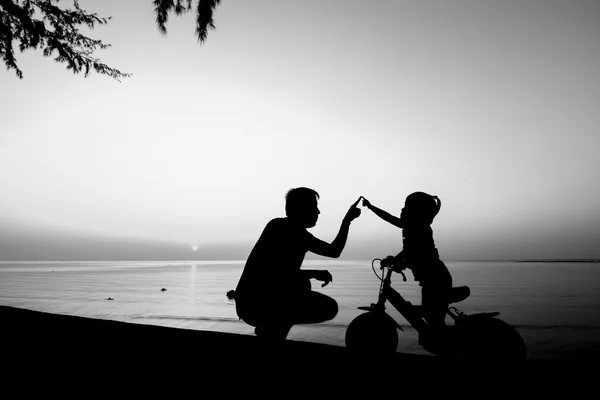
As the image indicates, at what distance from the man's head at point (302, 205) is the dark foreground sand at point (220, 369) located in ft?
4.37

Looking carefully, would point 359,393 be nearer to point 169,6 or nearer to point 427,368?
point 427,368

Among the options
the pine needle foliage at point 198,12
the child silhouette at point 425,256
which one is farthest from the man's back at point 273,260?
the pine needle foliage at point 198,12

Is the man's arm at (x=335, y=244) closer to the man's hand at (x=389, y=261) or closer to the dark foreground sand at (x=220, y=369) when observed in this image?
the dark foreground sand at (x=220, y=369)

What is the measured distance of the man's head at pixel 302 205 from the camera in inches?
140

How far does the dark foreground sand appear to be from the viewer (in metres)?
2.71

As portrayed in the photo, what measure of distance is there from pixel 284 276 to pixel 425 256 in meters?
2.08

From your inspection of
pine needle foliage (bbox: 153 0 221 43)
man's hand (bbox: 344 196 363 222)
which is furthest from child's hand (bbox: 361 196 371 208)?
pine needle foliage (bbox: 153 0 221 43)

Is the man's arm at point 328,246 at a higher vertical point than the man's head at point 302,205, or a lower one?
lower

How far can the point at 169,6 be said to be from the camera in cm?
789

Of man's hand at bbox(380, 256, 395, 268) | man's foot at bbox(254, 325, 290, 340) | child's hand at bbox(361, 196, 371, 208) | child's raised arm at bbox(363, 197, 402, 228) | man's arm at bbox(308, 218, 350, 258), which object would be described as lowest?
man's foot at bbox(254, 325, 290, 340)

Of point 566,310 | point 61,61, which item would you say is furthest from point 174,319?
point 566,310

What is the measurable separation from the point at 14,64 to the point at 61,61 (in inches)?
39.9

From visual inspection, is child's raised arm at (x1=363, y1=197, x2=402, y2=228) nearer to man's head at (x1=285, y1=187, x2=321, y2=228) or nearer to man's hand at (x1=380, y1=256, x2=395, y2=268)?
→ man's hand at (x1=380, y1=256, x2=395, y2=268)

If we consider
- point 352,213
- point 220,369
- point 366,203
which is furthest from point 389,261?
point 220,369
